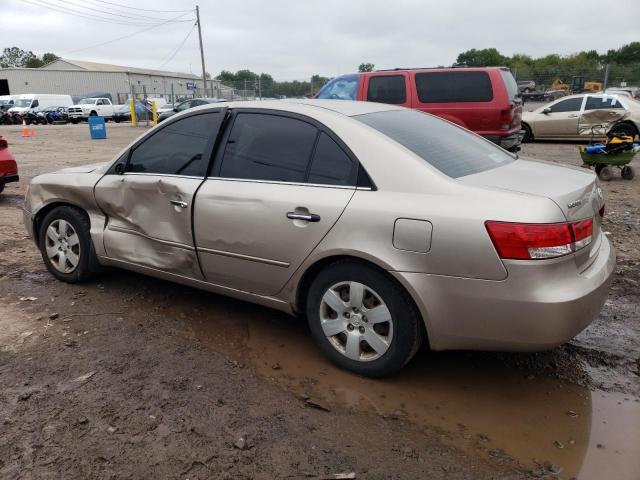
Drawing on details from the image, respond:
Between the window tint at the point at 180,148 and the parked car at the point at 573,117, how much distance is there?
532 inches

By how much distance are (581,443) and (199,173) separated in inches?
110

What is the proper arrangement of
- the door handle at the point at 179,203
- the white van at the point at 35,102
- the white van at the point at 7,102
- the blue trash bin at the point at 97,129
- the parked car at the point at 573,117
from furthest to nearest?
the white van at the point at 7,102, the white van at the point at 35,102, the blue trash bin at the point at 97,129, the parked car at the point at 573,117, the door handle at the point at 179,203

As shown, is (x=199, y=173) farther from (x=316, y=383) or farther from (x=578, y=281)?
(x=578, y=281)

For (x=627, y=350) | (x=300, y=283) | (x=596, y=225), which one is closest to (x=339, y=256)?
(x=300, y=283)

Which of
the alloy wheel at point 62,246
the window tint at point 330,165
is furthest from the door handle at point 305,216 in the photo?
the alloy wheel at point 62,246

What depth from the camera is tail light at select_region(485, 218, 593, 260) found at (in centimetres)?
257

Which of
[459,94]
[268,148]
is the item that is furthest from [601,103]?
[268,148]

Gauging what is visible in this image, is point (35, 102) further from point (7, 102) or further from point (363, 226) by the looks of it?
point (363, 226)

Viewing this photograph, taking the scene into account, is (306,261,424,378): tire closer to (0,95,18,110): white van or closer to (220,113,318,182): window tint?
(220,113,318,182): window tint

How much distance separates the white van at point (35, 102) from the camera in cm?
3747

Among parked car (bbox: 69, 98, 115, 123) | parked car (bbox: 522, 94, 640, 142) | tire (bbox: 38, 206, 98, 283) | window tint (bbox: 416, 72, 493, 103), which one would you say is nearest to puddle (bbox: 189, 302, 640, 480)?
tire (bbox: 38, 206, 98, 283)

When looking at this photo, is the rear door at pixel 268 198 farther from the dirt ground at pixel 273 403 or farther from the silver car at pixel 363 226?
the dirt ground at pixel 273 403

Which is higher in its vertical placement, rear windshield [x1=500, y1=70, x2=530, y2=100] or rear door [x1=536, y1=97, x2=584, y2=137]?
rear windshield [x1=500, y1=70, x2=530, y2=100]

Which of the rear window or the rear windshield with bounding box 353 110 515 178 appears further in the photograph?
the rear window
